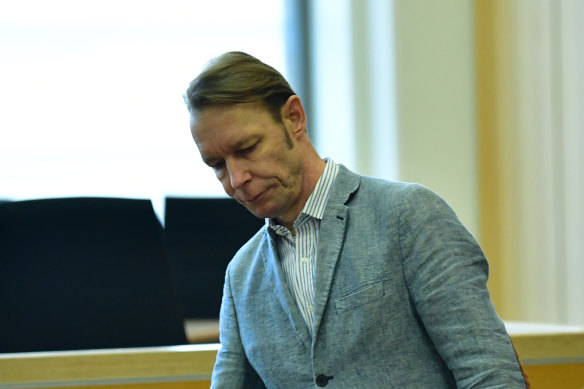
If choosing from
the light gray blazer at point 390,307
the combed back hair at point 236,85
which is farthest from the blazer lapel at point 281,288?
the combed back hair at point 236,85

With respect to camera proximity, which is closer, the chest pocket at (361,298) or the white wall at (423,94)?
the chest pocket at (361,298)

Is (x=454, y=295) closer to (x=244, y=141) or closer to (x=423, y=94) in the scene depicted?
(x=244, y=141)

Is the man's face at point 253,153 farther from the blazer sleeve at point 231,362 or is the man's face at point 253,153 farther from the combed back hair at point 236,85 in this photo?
the blazer sleeve at point 231,362

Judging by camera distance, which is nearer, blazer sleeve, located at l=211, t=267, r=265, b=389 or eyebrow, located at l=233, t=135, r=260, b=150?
eyebrow, located at l=233, t=135, r=260, b=150

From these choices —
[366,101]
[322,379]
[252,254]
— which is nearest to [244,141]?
[252,254]

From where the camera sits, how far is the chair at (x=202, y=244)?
2754mm

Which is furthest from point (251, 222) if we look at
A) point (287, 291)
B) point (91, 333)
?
point (287, 291)

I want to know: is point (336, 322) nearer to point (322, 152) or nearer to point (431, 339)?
point (431, 339)

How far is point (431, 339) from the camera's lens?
1.27m

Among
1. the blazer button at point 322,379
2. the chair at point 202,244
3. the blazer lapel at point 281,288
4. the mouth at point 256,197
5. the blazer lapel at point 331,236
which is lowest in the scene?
the chair at point 202,244

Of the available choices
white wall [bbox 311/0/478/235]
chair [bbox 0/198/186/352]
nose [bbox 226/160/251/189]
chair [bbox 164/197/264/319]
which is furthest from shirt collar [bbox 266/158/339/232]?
white wall [bbox 311/0/478/235]

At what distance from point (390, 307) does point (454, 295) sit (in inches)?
4.1

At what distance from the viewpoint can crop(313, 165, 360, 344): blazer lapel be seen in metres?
1.29

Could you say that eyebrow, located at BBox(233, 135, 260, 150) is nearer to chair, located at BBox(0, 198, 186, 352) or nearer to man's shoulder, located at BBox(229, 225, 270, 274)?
man's shoulder, located at BBox(229, 225, 270, 274)
